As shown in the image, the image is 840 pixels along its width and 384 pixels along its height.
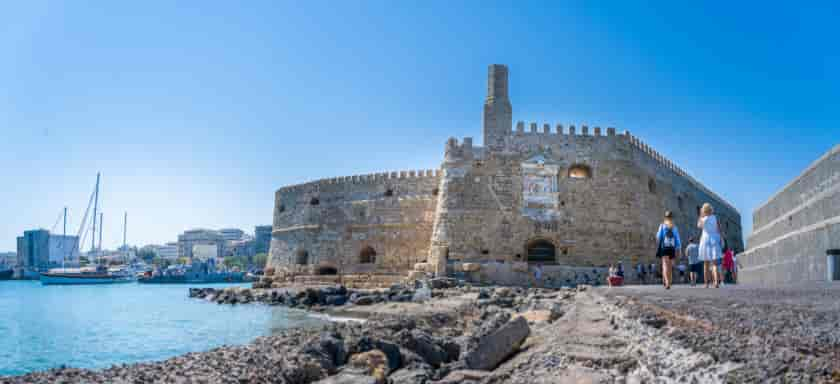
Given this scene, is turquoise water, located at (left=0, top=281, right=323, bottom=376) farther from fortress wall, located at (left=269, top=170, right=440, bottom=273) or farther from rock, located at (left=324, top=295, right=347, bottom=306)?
fortress wall, located at (left=269, top=170, right=440, bottom=273)

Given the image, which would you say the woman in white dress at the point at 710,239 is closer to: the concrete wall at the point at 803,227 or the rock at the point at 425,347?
the concrete wall at the point at 803,227

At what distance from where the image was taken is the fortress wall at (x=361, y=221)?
1025 inches

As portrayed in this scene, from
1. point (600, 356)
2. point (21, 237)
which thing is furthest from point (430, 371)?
point (21, 237)

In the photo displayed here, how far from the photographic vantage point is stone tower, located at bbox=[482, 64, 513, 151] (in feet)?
73.4

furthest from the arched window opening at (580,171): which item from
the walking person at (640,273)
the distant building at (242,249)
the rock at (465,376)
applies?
the distant building at (242,249)

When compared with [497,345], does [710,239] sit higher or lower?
higher

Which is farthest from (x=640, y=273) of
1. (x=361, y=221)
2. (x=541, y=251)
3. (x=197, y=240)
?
(x=197, y=240)

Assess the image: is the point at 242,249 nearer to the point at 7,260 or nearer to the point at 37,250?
the point at 37,250

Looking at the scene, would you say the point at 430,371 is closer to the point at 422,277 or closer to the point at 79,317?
the point at 422,277

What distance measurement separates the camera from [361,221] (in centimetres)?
2744

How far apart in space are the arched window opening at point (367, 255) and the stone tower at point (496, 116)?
336 inches

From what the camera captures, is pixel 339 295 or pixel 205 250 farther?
pixel 205 250

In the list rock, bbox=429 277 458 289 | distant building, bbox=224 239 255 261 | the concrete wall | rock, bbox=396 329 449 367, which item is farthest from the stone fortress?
distant building, bbox=224 239 255 261

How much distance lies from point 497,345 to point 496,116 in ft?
57.4
